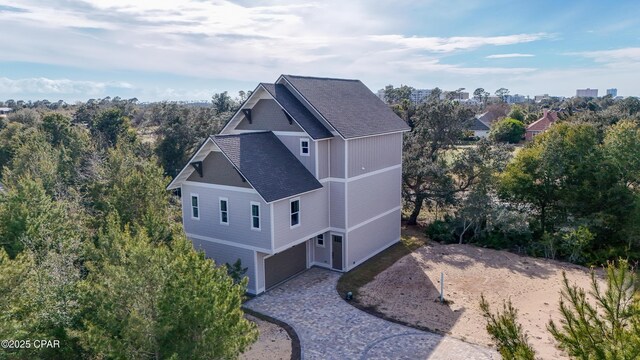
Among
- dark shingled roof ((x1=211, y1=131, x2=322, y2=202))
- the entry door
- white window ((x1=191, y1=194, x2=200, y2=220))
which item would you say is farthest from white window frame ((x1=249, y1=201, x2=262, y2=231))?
the entry door

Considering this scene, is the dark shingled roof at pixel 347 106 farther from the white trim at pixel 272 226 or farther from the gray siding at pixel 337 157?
the white trim at pixel 272 226

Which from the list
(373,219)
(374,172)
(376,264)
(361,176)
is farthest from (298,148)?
(376,264)

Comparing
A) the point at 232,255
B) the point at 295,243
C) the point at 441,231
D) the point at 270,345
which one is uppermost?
the point at 295,243

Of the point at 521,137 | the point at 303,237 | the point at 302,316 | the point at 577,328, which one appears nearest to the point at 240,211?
the point at 303,237

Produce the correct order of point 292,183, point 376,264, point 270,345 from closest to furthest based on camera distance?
1. point 270,345
2. point 292,183
3. point 376,264

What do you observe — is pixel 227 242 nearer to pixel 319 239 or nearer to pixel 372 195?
pixel 319 239

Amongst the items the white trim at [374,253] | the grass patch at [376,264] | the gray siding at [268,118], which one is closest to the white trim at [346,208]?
the white trim at [374,253]
